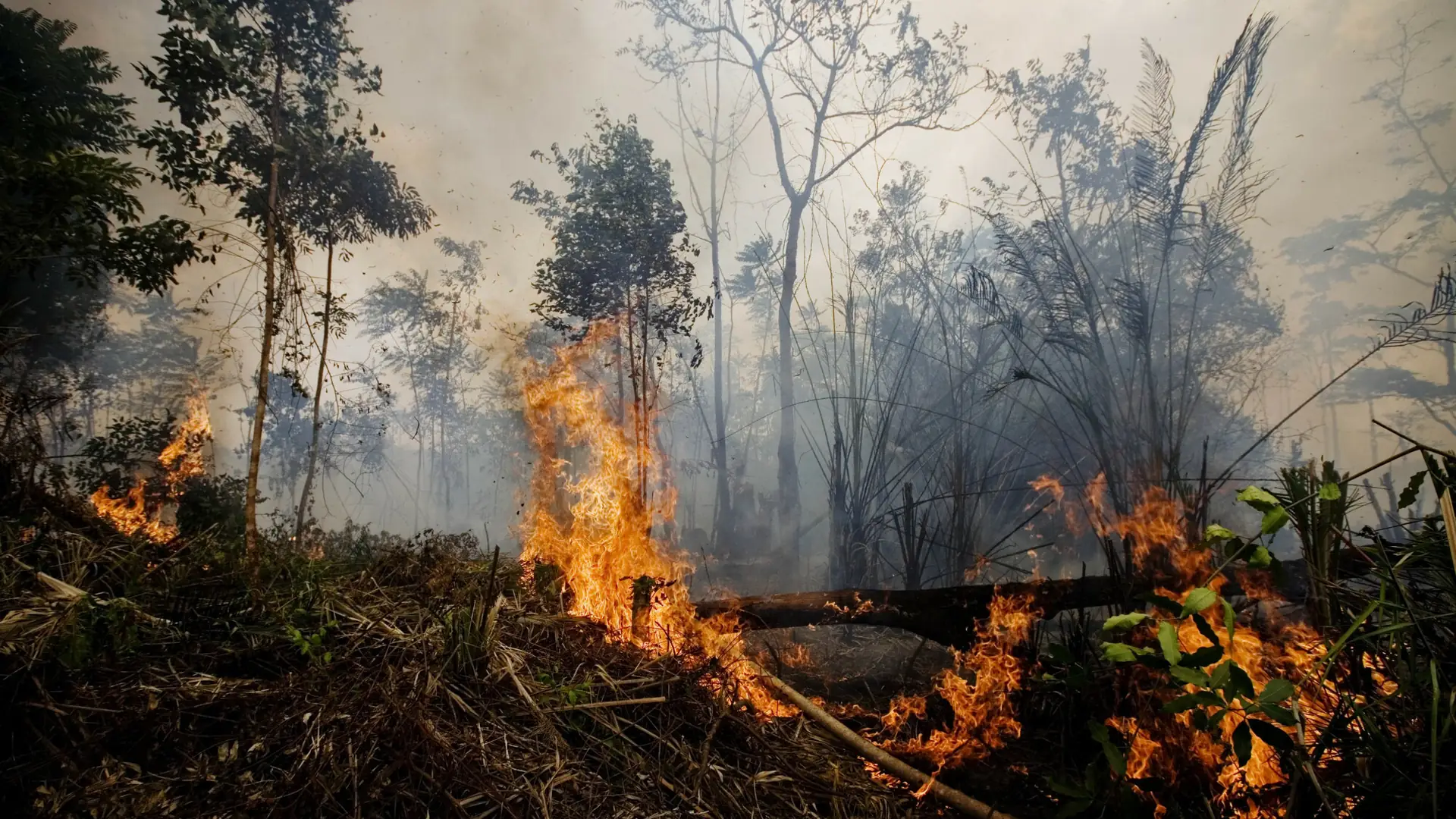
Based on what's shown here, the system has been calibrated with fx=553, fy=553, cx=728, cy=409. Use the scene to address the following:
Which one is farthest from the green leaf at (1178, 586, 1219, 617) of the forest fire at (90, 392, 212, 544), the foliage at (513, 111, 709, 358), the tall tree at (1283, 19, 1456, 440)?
the tall tree at (1283, 19, 1456, 440)

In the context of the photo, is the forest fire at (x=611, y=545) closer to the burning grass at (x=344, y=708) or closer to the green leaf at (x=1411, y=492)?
the burning grass at (x=344, y=708)

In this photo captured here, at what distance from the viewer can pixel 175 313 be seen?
54.0 ft

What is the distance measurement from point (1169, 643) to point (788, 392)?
12.6 m

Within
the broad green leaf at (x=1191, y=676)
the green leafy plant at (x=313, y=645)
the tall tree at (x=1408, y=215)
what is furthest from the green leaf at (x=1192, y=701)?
the tall tree at (x=1408, y=215)

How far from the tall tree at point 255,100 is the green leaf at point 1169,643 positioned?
739 cm

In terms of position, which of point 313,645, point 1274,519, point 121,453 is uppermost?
point 121,453

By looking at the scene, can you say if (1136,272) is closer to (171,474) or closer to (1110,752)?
(1110,752)

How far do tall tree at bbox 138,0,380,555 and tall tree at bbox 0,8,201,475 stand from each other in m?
0.75

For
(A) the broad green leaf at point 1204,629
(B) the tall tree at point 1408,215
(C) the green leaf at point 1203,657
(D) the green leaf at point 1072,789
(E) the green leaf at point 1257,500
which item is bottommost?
(D) the green leaf at point 1072,789

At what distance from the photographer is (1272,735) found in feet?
5.79

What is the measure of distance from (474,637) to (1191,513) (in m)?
6.22

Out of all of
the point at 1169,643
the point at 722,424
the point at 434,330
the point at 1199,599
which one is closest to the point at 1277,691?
the point at 1169,643

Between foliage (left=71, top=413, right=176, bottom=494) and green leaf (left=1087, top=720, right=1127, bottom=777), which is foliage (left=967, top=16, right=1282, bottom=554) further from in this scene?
foliage (left=71, top=413, right=176, bottom=494)

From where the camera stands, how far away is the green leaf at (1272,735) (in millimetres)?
1731
